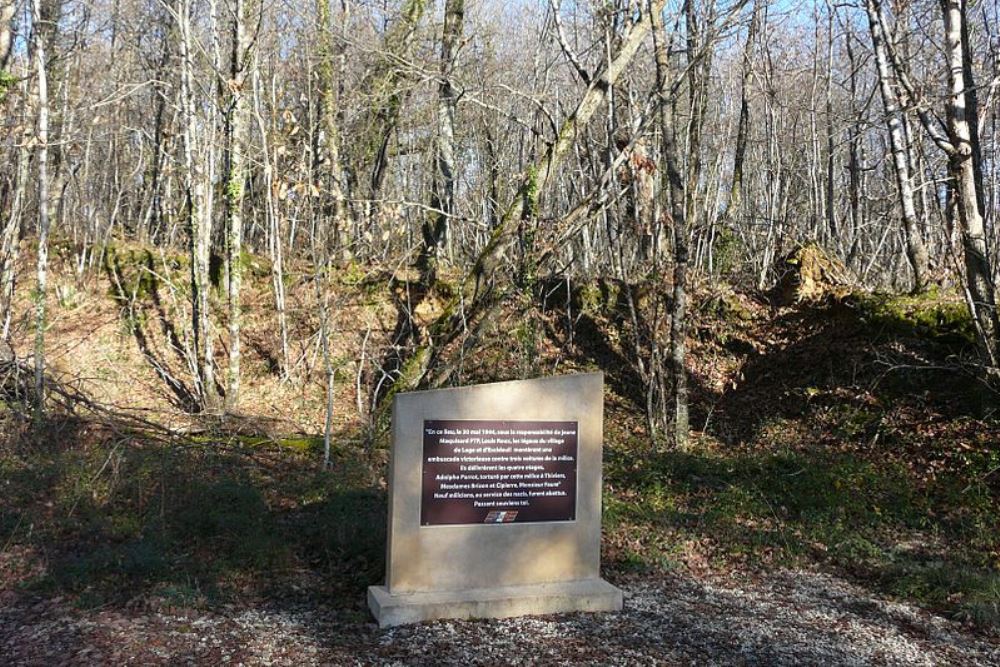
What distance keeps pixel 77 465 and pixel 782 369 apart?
10930 millimetres

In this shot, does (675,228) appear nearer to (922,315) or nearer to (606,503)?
(922,315)

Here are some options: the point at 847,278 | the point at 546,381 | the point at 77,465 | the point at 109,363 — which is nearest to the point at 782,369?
the point at 847,278

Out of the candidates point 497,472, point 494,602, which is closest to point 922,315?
point 497,472

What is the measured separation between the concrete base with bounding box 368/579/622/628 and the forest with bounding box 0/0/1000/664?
0.15 meters

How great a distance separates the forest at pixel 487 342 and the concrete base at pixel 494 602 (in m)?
0.15

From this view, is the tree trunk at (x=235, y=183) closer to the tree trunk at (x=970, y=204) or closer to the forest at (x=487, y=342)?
the forest at (x=487, y=342)

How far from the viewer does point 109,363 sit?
1580 centimetres

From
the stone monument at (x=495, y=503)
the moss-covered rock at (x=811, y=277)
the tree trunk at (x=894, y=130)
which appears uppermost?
the tree trunk at (x=894, y=130)

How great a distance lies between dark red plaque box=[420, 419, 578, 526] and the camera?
603 cm

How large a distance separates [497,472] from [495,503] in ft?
0.77

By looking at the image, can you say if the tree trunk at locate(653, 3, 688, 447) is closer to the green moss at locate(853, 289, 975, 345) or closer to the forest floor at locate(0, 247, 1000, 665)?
the forest floor at locate(0, 247, 1000, 665)

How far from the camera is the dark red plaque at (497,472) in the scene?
237 inches

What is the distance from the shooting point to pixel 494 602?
6.07m

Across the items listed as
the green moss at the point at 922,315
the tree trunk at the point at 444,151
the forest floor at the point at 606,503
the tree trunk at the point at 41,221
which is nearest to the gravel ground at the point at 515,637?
the forest floor at the point at 606,503
